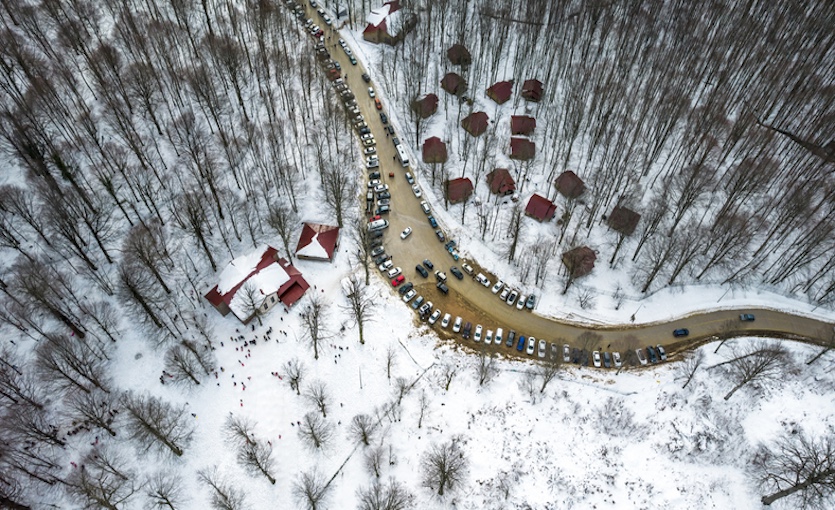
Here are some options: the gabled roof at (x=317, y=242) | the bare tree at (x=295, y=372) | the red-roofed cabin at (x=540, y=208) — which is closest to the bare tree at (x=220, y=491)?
the bare tree at (x=295, y=372)

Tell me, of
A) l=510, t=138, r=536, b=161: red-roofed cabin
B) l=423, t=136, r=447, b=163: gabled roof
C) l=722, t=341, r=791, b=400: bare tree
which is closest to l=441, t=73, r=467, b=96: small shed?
l=423, t=136, r=447, b=163: gabled roof

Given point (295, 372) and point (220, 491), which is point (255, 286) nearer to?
point (295, 372)

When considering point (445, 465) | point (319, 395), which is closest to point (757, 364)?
point (445, 465)

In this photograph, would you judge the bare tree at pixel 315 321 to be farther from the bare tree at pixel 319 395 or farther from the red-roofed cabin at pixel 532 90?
the red-roofed cabin at pixel 532 90

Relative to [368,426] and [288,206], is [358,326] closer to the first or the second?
[368,426]

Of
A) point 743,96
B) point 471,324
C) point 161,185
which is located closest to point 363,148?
point 161,185

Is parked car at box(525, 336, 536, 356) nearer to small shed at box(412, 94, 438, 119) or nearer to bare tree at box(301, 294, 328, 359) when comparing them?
bare tree at box(301, 294, 328, 359)

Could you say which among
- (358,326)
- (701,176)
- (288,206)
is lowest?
(358,326)
